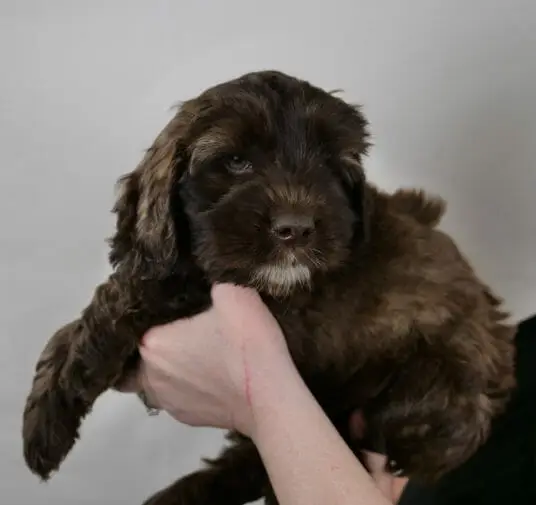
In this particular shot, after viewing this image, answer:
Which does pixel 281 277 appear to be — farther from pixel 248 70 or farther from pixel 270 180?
pixel 248 70

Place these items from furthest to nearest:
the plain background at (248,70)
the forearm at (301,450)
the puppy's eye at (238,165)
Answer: the plain background at (248,70) < the puppy's eye at (238,165) < the forearm at (301,450)

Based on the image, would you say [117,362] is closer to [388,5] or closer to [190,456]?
[190,456]

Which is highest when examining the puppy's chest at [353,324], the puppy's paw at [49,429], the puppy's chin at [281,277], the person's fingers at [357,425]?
the puppy's chin at [281,277]

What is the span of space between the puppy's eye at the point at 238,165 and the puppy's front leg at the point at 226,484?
1.96 ft

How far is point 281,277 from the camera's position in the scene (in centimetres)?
125

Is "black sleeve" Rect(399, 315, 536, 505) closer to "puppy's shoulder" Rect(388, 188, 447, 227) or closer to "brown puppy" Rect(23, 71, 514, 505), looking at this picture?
"brown puppy" Rect(23, 71, 514, 505)

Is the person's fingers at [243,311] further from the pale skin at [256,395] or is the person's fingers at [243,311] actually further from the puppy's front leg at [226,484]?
the puppy's front leg at [226,484]

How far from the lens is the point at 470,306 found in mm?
1402

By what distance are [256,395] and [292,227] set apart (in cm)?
30

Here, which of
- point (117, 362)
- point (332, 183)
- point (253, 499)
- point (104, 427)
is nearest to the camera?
point (332, 183)

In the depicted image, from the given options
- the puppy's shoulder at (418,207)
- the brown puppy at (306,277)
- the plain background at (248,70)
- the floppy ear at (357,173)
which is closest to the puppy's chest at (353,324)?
the brown puppy at (306,277)

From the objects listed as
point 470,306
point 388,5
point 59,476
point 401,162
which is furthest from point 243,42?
point 59,476

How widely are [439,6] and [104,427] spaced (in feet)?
4.48

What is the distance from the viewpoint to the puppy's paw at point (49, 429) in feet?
4.84
